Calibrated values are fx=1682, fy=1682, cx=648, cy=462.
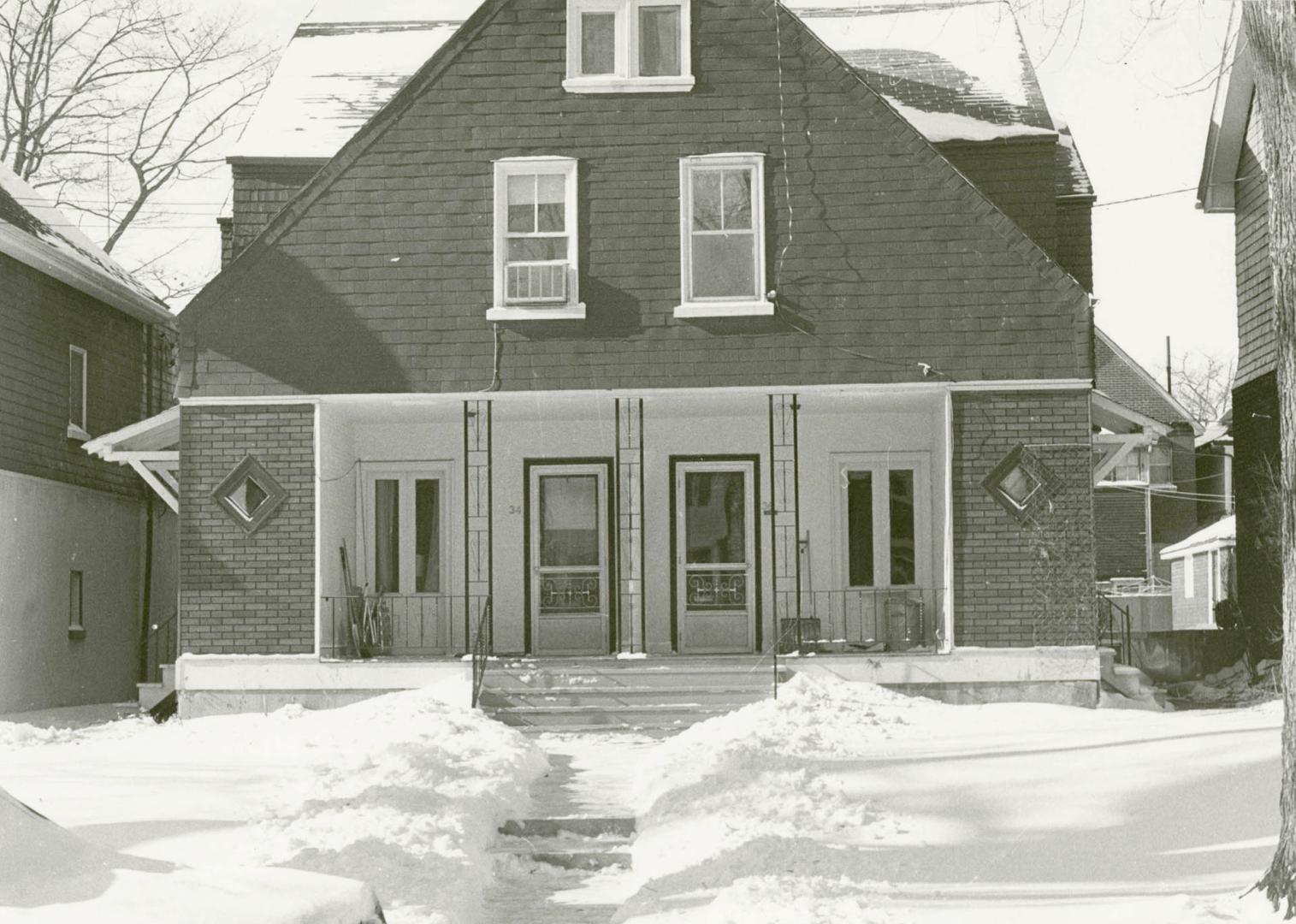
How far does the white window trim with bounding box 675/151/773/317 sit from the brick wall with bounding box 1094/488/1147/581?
28.8m

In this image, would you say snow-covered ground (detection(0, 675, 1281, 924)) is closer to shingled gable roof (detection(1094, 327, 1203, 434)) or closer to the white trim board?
the white trim board

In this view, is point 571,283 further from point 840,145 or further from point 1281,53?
point 1281,53

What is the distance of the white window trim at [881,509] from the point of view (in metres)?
19.5

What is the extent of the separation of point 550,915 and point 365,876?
3.35 ft

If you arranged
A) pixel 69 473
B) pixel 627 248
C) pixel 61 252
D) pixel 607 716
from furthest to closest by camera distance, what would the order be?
pixel 69 473 → pixel 61 252 → pixel 627 248 → pixel 607 716

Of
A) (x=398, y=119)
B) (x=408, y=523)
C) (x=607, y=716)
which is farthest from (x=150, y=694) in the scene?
(x=398, y=119)

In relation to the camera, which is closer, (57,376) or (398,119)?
(398,119)

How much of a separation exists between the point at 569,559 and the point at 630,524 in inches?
73.1

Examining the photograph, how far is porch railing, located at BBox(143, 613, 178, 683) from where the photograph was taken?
24.5 metres

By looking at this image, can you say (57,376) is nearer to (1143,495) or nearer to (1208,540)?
(1208,540)

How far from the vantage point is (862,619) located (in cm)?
1959

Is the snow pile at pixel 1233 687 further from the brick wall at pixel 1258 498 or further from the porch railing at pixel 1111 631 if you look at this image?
the porch railing at pixel 1111 631

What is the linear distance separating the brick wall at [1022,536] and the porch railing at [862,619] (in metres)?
1.09

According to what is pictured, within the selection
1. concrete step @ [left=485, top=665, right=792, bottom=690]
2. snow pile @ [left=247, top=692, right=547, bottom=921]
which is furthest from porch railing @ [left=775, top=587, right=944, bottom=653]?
snow pile @ [left=247, top=692, right=547, bottom=921]
